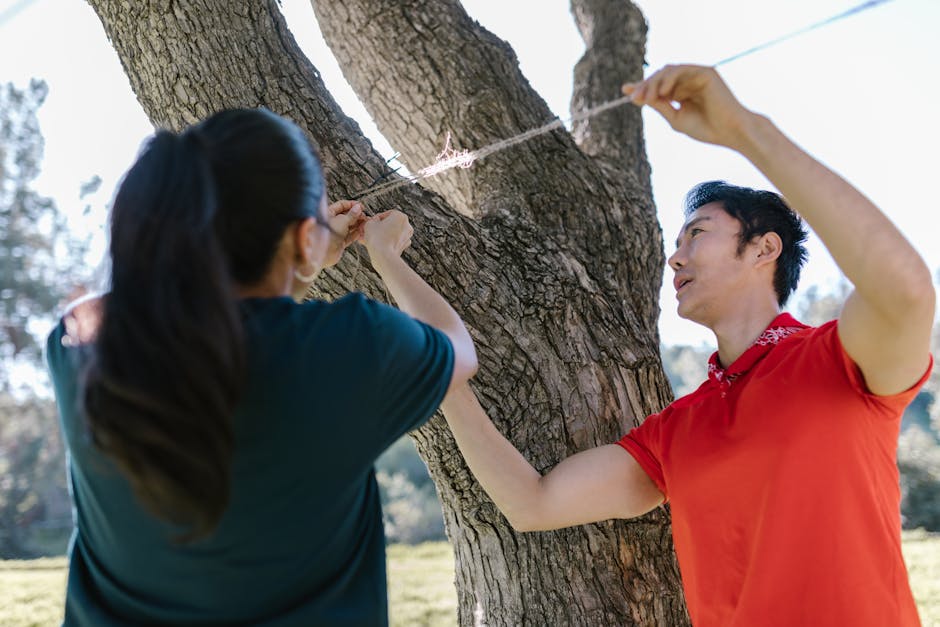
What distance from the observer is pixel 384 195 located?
2316mm

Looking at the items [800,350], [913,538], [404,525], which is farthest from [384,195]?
[404,525]

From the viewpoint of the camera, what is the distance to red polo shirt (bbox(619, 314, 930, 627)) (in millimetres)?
1593

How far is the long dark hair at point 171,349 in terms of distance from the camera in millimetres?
1040

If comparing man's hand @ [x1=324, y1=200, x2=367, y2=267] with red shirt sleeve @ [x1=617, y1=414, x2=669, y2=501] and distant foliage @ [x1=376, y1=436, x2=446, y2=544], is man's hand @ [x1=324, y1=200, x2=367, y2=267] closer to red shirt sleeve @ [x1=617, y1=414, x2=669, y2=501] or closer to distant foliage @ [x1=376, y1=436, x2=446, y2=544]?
red shirt sleeve @ [x1=617, y1=414, x2=669, y2=501]

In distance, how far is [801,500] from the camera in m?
1.63

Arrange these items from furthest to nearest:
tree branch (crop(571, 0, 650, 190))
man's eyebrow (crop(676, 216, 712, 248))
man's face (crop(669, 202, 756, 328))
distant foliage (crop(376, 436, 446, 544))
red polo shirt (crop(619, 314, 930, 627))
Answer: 1. distant foliage (crop(376, 436, 446, 544))
2. tree branch (crop(571, 0, 650, 190))
3. man's eyebrow (crop(676, 216, 712, 248))
4. man's face (crop(669, 202, 756, 328))
5. red polo shirt (crop(619, 314, 930, 627))

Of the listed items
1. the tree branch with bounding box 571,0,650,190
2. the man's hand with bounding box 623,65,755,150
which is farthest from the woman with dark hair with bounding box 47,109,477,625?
the tree branch with bounding box 571,0,650,190

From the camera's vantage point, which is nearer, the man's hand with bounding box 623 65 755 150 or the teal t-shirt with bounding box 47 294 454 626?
the teal t-shirt with bounding box 47 294 454 626

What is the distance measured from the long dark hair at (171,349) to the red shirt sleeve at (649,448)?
115 cm

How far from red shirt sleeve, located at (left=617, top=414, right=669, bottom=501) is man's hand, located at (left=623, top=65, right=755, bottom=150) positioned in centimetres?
70

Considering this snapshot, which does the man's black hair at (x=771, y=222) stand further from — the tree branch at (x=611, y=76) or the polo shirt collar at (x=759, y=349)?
the tree branch at (x=611, y=76)

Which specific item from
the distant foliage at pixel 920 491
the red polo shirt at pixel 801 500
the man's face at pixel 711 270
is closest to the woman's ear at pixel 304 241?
the red polo shirt at pixel 801 500

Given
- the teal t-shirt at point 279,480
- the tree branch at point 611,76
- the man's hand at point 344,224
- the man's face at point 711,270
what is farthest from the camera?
the tree branch at point 611,76

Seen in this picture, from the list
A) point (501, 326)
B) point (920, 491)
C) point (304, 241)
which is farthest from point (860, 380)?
point (920, 491)
